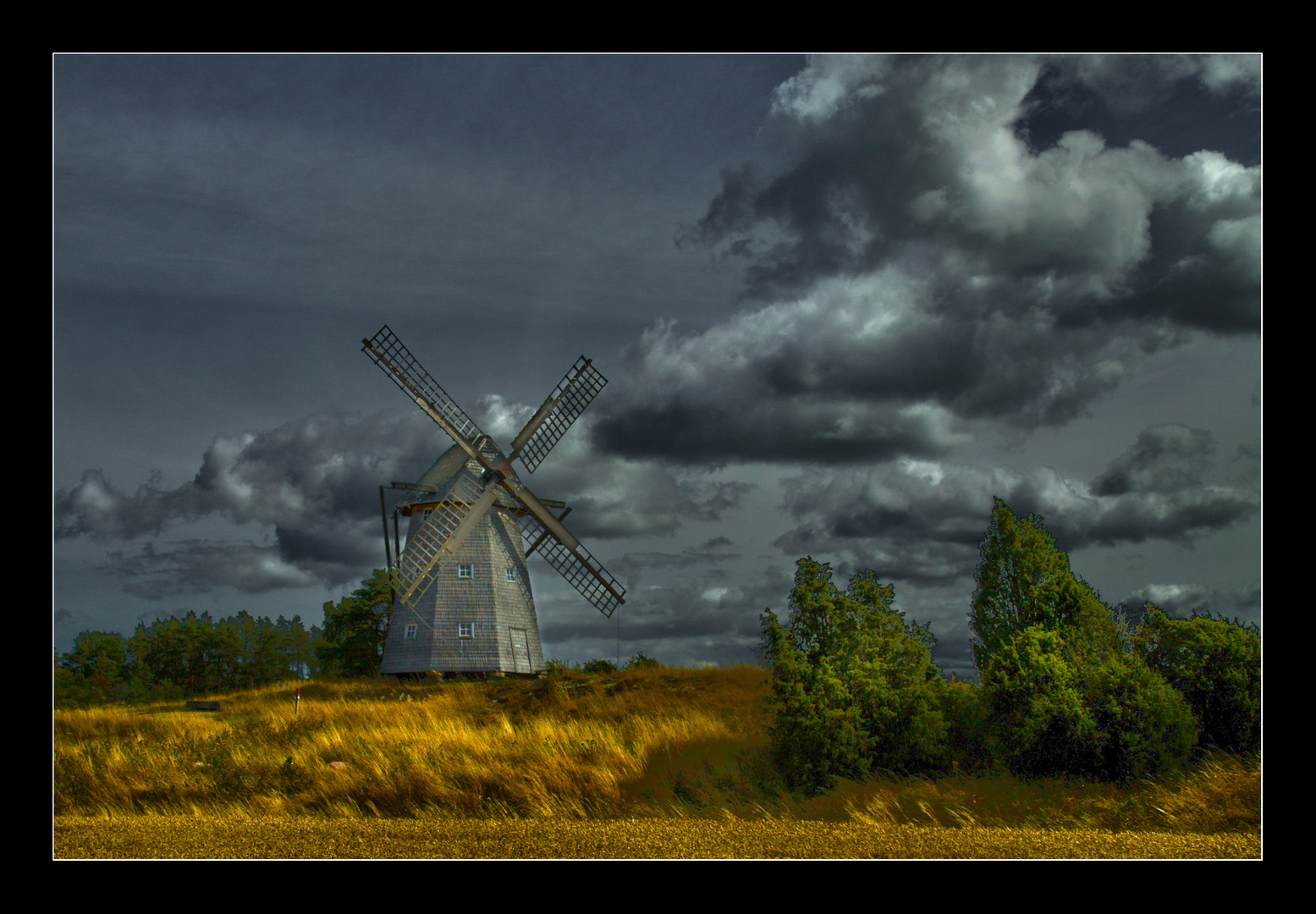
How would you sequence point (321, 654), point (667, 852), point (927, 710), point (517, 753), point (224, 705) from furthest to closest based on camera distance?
point (321, 654) < point (224, 705) < point (517, 753) < point (927, 710) < point (667, 852)

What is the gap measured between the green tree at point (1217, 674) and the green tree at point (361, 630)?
29.1 meters

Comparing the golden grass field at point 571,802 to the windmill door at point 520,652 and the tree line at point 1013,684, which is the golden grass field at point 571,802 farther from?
the windmill door at point 520,652

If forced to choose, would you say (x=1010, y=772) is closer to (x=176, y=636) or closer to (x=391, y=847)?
(x=391, y=847)

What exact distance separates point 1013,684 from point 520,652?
21166mm

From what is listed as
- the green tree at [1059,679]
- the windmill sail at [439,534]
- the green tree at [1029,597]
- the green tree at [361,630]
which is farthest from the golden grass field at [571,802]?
the green tree at [361,630]

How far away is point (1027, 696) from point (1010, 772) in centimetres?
101

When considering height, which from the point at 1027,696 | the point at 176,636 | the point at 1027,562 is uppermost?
the point at 1027,562

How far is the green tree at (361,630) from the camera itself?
36.5 m

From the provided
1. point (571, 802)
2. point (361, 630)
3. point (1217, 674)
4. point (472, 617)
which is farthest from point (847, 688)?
point (361, 630)

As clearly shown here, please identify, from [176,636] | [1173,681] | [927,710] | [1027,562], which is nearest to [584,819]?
[927,710]

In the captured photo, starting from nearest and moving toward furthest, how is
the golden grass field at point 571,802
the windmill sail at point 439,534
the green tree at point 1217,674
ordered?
the golden grass field at point 571,802
the green tree at point 1217,674
the windmill sail at point 439,534

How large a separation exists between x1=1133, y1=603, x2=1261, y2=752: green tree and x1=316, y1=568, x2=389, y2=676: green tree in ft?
95.6

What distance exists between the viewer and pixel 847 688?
472 inches

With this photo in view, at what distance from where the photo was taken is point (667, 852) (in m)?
8.77
